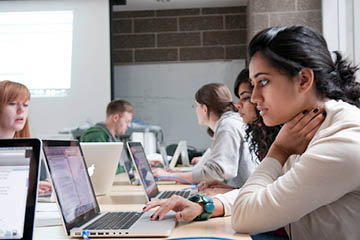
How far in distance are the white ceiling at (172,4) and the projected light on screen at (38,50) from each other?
2.16ft

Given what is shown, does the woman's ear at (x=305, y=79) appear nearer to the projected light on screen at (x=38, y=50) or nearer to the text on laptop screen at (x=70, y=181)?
the text on laptop screen at (x=70, y=181)

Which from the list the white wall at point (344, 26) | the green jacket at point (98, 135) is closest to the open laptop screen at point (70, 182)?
the green jacket at point (98, 135)

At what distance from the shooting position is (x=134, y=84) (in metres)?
4.94

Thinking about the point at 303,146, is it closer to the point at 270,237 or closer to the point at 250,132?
the point at 270,237

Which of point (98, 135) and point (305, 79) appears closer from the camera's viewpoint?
point (305, 79)

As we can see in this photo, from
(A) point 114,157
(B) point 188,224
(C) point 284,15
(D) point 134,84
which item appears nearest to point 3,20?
(D) point 134,84

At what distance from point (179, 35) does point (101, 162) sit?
326cm

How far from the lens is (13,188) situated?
34.4 inches

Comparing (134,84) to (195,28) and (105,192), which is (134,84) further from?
(105,192)

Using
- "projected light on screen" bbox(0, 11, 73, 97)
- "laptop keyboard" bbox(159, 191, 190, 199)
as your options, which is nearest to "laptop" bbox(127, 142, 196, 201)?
"laptop keyboard" bbox(159, 191, 190, 199)

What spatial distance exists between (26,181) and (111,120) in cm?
295

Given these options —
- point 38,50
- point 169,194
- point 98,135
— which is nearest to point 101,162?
point 169,194

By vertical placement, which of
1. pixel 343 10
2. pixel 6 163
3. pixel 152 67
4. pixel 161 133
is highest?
pixel 343 10

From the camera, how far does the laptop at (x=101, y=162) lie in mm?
1826
